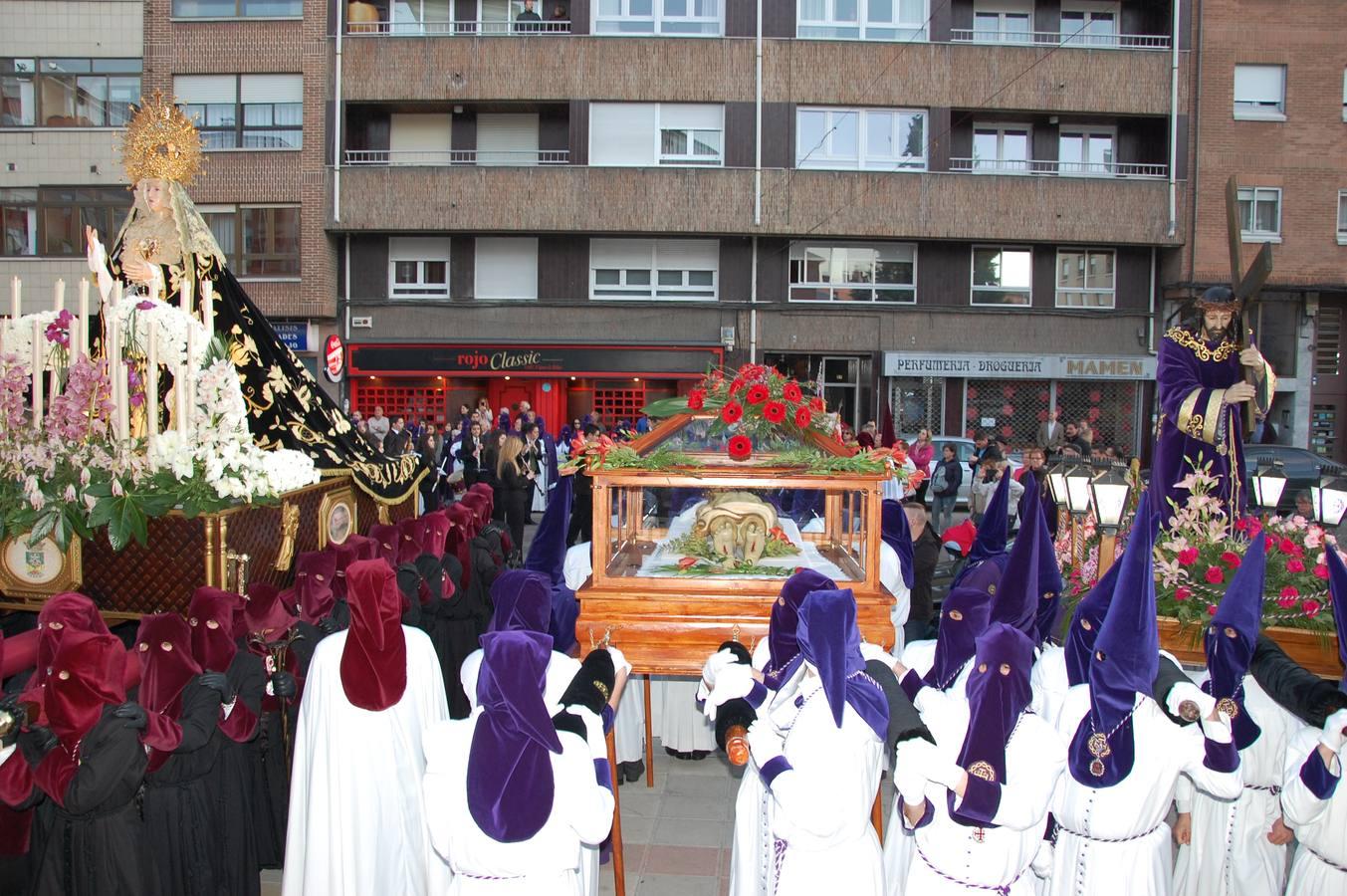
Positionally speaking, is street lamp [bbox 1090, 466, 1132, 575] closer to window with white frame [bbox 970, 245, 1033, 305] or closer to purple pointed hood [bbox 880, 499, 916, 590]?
purple pointed hood [bbox 880, 499, 916, 590]

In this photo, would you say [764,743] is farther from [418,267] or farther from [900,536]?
[418,267]

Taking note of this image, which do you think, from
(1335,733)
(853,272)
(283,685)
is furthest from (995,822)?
(853,272)

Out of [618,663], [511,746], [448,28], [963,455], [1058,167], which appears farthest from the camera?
[1058,167]

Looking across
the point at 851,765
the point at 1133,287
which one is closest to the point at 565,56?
the point at 1133,287

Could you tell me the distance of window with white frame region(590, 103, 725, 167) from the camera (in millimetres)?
21719

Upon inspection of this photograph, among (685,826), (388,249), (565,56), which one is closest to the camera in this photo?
(685,826)

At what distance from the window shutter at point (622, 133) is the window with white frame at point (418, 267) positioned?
4.11 m

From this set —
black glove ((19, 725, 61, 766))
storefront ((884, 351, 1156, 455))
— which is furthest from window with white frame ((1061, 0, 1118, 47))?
black glove ((19, 725, 61, 766))

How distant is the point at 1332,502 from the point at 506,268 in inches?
758

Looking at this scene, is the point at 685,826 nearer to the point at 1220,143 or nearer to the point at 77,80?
the point at 1220,143

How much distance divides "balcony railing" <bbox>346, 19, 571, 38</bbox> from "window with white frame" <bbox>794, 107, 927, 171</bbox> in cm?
569

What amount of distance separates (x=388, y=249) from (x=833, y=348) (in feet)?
33.7

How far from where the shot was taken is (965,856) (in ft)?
12.0

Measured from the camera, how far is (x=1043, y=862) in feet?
13.5
